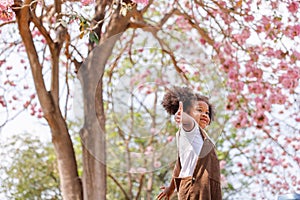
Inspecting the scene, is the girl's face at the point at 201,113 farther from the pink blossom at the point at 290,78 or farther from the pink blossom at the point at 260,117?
the pink blossom at the point at 260,117

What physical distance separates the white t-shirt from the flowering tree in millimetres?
302

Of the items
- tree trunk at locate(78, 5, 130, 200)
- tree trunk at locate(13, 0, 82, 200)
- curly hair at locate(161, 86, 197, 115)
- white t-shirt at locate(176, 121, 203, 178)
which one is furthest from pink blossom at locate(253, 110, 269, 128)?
white t-shirt at locate(176, 121, 203, 178)

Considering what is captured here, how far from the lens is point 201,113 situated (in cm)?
231

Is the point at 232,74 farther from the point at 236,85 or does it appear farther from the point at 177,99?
the point at 177,99

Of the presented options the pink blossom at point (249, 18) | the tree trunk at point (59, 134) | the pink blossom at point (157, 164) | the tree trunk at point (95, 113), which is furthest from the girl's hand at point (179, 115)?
the pink blossom at point (249, 18)

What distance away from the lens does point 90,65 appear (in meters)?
3.15

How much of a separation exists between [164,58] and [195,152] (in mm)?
1442

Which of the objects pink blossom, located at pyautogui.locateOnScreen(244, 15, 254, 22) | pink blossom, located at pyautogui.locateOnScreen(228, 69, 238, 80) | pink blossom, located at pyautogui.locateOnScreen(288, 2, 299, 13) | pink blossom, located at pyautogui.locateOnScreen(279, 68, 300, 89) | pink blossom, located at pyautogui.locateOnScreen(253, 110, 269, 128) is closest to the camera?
pink blossom, located at pyautogui.locateOnScreen(288, 2, 299, 13)

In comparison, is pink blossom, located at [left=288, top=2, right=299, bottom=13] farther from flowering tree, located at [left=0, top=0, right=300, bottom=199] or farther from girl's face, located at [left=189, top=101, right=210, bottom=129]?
girl's face, located at [left=189, top=101, right=210, bottom=129]

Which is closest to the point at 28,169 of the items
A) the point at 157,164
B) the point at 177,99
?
the point at 157,164

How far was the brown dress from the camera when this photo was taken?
2.23 m

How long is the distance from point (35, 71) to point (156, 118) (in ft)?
3.37

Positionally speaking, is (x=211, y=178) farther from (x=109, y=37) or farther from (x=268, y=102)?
(x=268, y=102)

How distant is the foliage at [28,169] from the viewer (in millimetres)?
5168
